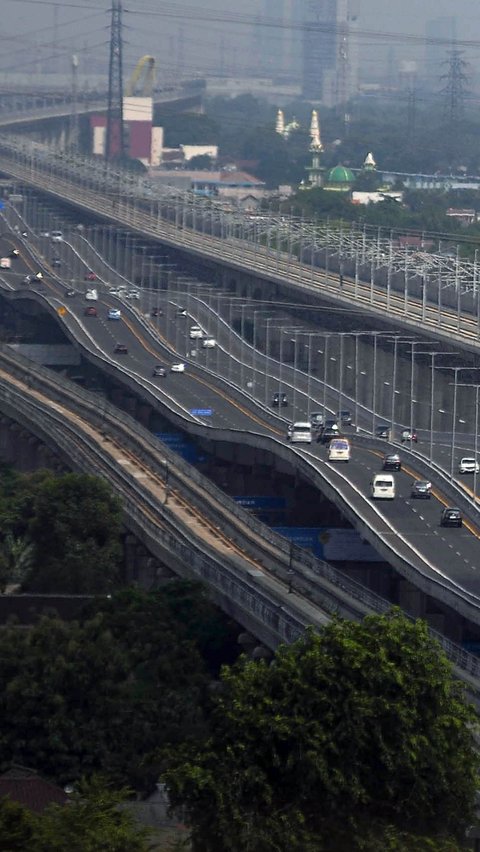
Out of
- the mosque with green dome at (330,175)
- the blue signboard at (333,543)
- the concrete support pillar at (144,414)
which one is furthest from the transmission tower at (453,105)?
the blue signboard at (333,543)

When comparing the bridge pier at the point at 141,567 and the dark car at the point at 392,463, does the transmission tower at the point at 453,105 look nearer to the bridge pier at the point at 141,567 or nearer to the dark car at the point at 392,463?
the dark car at the point at 392,463

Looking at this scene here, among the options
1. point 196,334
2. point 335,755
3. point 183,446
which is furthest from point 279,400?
point 335,755

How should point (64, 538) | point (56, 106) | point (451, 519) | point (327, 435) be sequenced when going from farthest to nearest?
point (56, 106)
point (327, 435)
point (64, 538)
point (451, 519)

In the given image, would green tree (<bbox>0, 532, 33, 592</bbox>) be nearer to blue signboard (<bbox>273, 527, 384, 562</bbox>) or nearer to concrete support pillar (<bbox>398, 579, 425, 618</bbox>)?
blue signboard (<bbox>273, 527, 384, 562</bbox>)

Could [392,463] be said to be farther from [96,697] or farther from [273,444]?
[96,697]

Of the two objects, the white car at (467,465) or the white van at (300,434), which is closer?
the white car at (467,465)

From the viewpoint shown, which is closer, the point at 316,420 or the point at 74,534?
the point at 74,534
